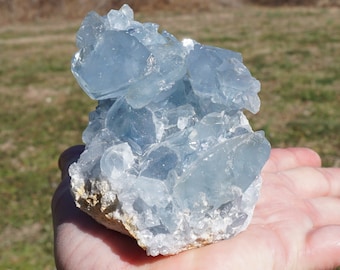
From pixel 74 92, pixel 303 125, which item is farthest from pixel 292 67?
pixel 74 92

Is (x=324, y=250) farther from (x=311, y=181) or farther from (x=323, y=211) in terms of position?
(x=311, y=181)

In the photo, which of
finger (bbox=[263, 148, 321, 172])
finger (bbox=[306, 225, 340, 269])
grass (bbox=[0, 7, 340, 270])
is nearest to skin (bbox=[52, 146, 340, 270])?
finger (bbox=[306, 225, 340, 269])

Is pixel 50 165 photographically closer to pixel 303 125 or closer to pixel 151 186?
pixel 303 125

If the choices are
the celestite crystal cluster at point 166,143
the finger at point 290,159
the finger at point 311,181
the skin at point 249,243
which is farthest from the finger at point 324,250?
the finger at point 290,159

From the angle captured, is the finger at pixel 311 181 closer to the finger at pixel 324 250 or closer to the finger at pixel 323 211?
the finger at pixel 323 211

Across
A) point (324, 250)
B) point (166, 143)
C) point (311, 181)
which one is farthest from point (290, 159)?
point (166, 143)

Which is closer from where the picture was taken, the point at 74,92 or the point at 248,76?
the point at 248,76
